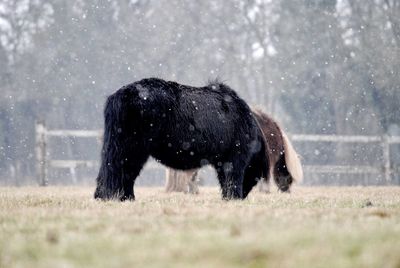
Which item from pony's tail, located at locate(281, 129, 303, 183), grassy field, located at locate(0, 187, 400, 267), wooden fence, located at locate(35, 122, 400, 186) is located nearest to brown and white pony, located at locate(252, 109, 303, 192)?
pony's tail, located at locate(281, 129, 303, 183)

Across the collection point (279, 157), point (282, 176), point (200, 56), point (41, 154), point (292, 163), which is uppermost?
point (200, 56)

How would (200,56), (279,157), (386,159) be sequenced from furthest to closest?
(200,56) < (386,159) < (279,157)

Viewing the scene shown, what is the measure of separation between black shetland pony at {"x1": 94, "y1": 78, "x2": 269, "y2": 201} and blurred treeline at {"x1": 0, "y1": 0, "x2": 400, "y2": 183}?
1960 centimetres

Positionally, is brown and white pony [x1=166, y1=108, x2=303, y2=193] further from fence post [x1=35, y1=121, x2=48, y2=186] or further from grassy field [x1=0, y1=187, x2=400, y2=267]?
grassy field [x1=0, y1=187, x2=400, y2=267]

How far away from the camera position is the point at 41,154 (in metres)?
18.8

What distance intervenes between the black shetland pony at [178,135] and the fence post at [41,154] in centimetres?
982

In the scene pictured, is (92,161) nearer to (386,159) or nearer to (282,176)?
(282,176)

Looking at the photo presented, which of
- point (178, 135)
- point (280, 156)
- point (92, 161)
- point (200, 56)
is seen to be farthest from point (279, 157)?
point (200, 56)

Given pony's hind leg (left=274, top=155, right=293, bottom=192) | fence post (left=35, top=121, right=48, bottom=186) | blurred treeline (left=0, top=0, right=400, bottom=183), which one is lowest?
pony's hind leg (left=274, top=155, right=293, bottom=192)

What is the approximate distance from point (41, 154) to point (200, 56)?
60.7ft

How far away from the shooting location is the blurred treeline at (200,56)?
96.6ft

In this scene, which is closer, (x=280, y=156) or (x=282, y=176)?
(x=280, y=156)

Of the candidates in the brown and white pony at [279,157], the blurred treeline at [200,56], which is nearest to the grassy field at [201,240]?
the brown and white pony at [279,157]

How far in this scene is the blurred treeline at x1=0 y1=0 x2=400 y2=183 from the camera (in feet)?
96.6
